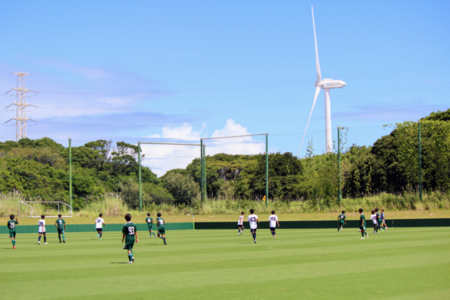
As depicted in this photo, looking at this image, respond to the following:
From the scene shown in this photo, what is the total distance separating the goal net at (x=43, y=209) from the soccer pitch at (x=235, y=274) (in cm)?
2328

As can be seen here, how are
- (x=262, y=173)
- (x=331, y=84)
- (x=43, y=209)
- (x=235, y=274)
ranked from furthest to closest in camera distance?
(x=331, y=84) < (x=262, y=173) < (x=43, y=209) < (x=235, y=274)

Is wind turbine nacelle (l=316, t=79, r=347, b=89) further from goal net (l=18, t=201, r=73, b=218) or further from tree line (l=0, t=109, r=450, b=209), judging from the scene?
goal net (l=18, t=201, r=73, b=218)

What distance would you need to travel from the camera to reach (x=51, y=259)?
16.9 meters

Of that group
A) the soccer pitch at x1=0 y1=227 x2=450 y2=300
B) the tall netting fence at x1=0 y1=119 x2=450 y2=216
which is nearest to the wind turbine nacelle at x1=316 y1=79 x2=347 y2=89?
the tall netting fence at x1=0 y1=119 x2=450 y2=216

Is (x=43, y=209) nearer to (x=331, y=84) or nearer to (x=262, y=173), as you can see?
(x=262, y=173)

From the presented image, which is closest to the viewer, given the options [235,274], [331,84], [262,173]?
[235,274]

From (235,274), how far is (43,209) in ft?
115

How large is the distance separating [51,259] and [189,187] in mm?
39022

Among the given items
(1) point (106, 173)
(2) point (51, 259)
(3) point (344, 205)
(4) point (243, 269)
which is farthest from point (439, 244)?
(1) point (106, 173)

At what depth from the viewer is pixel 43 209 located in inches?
1704

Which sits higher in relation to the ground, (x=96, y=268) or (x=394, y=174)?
(x=394, y=174)

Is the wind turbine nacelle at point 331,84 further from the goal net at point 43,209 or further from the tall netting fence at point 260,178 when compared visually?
the goal net at point 43,209

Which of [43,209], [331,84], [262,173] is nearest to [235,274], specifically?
[43,209]

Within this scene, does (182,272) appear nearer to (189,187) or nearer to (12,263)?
(12,263)
